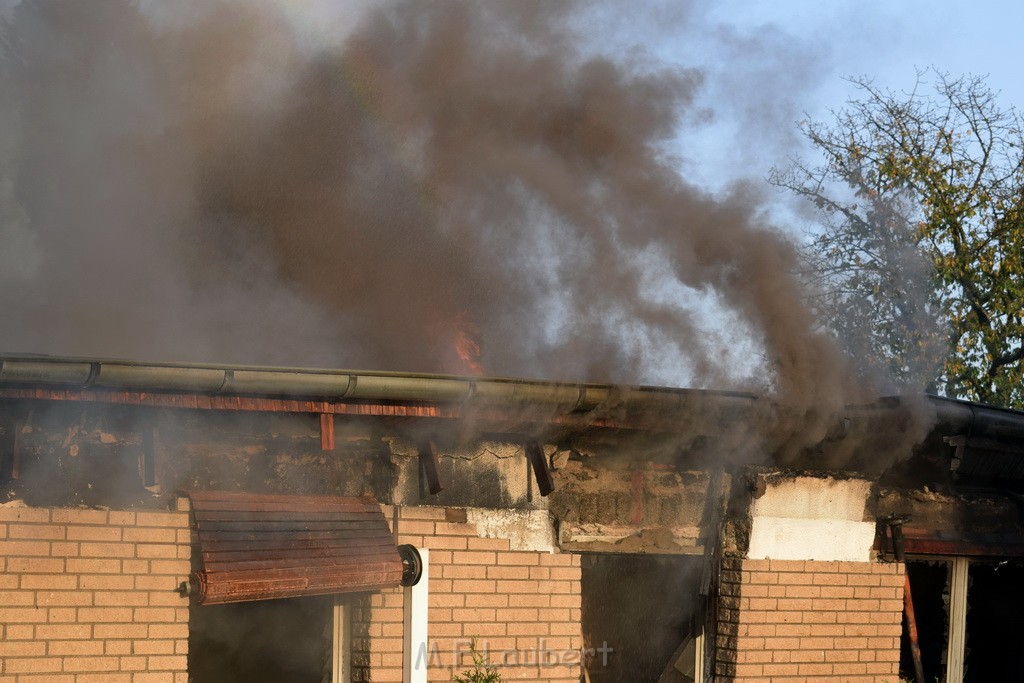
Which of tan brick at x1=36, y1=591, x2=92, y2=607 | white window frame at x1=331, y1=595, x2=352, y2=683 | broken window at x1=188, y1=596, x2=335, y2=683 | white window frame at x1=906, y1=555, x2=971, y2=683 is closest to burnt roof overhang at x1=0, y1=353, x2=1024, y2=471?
tan brick at x1=36, y1=591, x2=92, y2=607

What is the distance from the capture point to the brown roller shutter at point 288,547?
213 inches

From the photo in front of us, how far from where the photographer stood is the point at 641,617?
8.41m

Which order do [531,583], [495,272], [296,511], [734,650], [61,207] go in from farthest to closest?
[61,207] → [495,272] → [734,650] → [531,583] → [296,511]

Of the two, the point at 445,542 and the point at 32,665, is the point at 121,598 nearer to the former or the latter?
the point at 32,665

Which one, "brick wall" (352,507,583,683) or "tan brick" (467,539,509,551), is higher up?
"tan brick" (467,539,509,551)

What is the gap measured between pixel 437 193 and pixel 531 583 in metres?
2.79

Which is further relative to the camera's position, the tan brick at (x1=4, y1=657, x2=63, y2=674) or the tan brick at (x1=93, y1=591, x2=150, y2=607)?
the tan brick at (x1=93, y1=591, x2=150, y2=607)

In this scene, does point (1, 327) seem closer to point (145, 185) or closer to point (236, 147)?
point (145, 185)

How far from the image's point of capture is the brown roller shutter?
5.40 metres

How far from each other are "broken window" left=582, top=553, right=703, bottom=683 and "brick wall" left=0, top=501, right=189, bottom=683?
9.32ft

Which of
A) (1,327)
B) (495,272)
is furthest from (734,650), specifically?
→ (1,327)

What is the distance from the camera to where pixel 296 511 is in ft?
19.2

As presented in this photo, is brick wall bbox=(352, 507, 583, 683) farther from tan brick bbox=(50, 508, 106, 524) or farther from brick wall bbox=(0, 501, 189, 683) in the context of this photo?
tan brick bbox=(50, 508, 106, 524)

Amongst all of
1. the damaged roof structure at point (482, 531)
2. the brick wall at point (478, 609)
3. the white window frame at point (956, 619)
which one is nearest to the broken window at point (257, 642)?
the damaged roof structure at point (482, 531)
